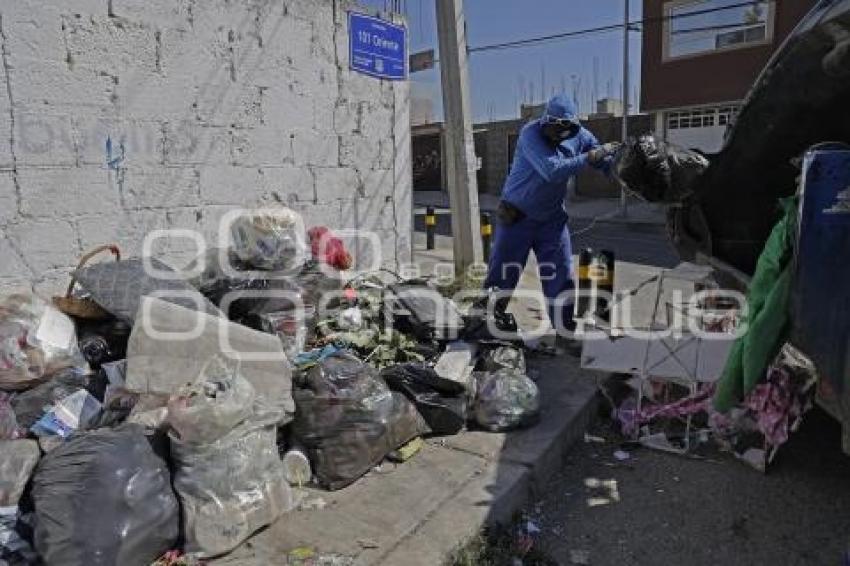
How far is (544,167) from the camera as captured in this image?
4434 mm

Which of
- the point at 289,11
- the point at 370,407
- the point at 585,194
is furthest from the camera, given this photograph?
the point at 585,194

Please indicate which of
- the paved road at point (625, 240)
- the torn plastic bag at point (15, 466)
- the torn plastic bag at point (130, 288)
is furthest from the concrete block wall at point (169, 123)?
the paved road at point (625, 240)

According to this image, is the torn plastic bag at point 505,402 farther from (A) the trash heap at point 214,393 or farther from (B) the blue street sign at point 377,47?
(B) the blue street sign at point 377,47

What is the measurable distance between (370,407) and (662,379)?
5.28 feet

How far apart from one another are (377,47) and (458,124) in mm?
1491

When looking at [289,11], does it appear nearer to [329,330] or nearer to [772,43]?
[329,330]

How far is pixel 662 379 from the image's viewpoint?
11.5 feet

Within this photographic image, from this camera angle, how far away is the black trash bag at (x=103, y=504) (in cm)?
216

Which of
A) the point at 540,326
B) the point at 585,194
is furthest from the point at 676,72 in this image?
the point at 540,326

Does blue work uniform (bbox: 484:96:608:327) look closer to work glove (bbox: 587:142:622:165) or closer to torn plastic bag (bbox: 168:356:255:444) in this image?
work glove (bbox: 587:142:622:165)

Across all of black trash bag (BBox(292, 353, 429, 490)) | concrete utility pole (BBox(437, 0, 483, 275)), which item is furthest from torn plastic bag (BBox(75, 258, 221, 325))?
concrete utility pole (BBox(437, 0, 483, 275))

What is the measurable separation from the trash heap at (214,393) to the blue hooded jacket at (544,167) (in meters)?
0.94

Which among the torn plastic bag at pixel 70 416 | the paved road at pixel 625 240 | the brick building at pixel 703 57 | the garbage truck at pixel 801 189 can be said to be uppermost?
the brick building at pixel 703 57

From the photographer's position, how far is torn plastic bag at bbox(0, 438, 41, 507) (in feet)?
7.65
